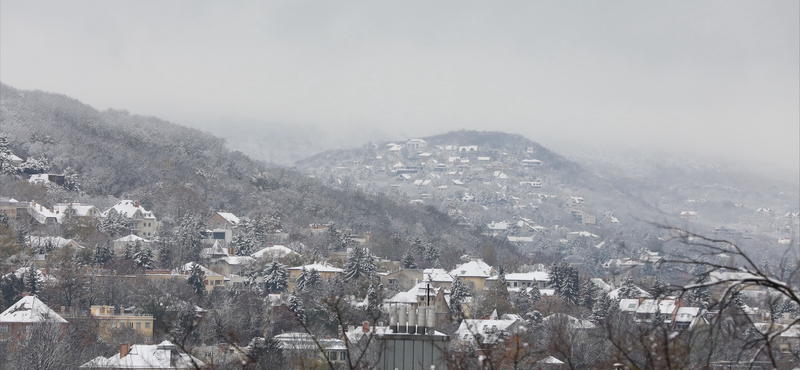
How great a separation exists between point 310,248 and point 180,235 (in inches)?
548

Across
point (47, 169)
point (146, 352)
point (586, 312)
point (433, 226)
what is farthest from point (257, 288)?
point (433, 226)

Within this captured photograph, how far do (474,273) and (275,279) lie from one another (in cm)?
2266

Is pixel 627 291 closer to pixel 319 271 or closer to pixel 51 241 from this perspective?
pixel 319 271

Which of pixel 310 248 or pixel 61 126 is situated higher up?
pixel 61 126

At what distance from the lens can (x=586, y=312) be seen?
74125 mm

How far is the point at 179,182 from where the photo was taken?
125m

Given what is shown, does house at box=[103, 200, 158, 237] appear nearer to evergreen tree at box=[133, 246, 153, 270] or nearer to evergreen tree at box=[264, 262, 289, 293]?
evergreen tree at box=[133, 246, 153, 270]

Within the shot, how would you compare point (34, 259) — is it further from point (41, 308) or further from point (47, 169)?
point (47, 169)

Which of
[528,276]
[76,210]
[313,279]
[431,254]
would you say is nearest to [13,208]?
[76,210]

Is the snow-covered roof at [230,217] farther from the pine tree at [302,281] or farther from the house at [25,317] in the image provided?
the house at [25,317]

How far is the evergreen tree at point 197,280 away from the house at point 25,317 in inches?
528

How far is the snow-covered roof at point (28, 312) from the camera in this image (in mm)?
57359

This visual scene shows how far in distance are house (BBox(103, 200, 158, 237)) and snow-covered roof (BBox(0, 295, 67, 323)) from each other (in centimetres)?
3921

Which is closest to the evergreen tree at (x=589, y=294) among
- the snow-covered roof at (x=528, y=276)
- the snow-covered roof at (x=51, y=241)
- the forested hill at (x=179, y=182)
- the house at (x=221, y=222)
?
the snow-covered roof at (x=528, y=276)
